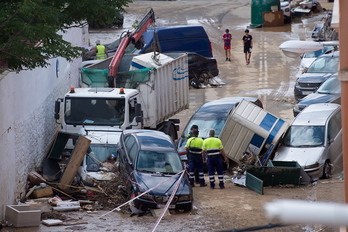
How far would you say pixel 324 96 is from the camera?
2039 cm

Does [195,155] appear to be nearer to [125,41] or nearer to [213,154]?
[213,154]

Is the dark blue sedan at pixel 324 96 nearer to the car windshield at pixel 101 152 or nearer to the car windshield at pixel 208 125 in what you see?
the car windshield at pixel 208 125

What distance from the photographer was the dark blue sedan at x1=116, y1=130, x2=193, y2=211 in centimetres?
1162

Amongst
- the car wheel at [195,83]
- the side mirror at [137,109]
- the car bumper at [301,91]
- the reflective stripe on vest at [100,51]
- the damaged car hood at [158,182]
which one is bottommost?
the damaged car hood at [158,182]

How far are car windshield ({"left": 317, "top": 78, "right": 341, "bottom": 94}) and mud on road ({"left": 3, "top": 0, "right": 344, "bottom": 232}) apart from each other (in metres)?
1.50

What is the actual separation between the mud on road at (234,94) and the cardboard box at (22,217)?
21cm

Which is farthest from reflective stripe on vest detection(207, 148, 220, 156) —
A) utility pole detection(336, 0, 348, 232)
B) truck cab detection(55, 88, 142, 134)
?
utility pole detection(336, 0, 348, 232)

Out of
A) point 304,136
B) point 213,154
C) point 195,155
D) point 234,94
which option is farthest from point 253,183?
point 234,94

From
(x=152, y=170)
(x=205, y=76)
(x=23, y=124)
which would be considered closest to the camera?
(x=152, y=170)

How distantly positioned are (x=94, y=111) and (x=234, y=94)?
33.3 ft

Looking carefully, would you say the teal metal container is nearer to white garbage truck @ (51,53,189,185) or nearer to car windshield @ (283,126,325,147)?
white garbage truck @ (51,53,189,185)

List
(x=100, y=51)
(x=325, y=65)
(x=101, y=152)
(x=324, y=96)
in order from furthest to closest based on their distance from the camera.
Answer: (x=100, y=51), (x=325, y=65), (x=324, y=96), (x=101, y=152)

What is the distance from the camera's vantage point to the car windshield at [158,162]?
40.5 ft

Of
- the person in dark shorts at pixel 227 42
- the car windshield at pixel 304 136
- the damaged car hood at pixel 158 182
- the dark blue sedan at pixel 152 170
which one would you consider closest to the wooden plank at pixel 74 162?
the dark blue sedan at pixel 152 170
